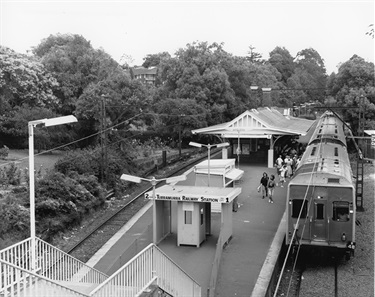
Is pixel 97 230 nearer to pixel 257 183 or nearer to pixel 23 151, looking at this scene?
pixel 257 183

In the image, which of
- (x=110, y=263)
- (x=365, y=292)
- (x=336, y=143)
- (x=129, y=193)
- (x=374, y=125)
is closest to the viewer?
(x=365, y=292)

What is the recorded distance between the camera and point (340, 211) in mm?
16375

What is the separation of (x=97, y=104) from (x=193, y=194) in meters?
18.5

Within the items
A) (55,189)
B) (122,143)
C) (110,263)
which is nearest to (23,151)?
(122,143)

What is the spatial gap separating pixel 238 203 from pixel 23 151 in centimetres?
1734

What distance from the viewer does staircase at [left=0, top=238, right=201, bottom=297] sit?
7.95 metres

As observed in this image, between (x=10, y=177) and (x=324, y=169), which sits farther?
(x=10, y=177)

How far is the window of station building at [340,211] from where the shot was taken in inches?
642

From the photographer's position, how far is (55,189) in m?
22.0

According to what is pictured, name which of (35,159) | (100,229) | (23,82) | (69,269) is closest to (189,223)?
(100,229)

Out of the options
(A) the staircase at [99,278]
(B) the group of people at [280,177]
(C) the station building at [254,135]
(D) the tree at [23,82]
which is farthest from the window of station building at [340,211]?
(D) the tree at [23,82]

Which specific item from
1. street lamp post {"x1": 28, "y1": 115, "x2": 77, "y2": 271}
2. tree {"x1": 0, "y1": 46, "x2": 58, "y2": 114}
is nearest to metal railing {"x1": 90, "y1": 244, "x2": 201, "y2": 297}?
street lamp post {"x1": 28, "y1": 115, "x2": 77, "y2": 271}

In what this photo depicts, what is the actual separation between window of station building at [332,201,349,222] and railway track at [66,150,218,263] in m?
8.58

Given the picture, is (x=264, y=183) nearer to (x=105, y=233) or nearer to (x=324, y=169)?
(x=324, y=169)
